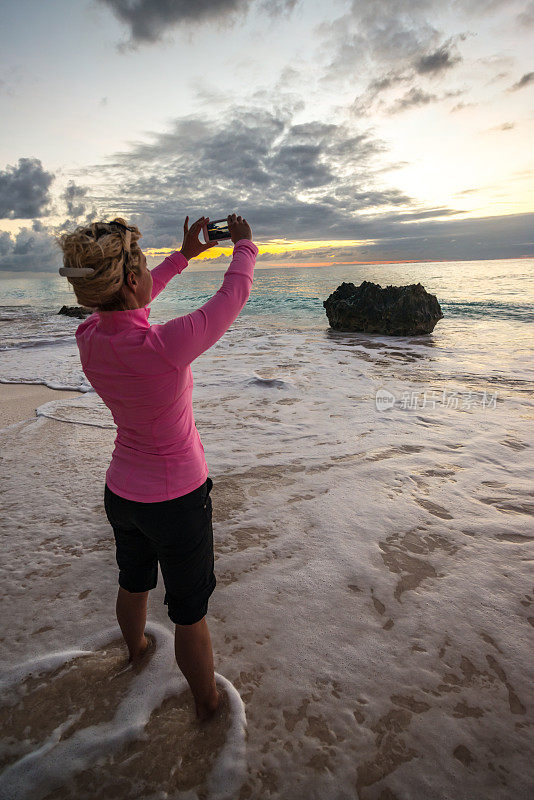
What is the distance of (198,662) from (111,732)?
1.99 feet

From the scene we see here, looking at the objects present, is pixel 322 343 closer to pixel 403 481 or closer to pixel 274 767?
pixel 403 481

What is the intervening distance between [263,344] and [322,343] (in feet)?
6.61

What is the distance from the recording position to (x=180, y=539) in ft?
5.78

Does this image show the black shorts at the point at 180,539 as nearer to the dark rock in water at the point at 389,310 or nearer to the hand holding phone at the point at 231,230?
the hand holding phone at the point at 231,230

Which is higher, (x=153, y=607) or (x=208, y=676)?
(x=208, y=676)

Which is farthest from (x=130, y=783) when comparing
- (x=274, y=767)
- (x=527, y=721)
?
(x=527, y=721)

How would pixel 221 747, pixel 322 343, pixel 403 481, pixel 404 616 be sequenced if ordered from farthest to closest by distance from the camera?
1. pixel 322 343
2. pixel 403 481
3. pixel 404 616
4. pixel 221 747

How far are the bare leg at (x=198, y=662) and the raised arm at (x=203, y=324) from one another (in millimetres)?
1253

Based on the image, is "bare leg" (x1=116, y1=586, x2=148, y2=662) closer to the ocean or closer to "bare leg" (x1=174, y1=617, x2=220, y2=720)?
the ocean

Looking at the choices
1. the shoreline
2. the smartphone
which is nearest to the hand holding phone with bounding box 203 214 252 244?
the smartphone

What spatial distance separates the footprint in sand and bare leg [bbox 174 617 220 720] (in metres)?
0.12

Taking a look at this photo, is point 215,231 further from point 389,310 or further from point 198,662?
point 389,310

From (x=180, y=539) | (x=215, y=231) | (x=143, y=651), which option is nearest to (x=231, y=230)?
(x=215, y=231)

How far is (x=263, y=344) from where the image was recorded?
1379 centimetres
